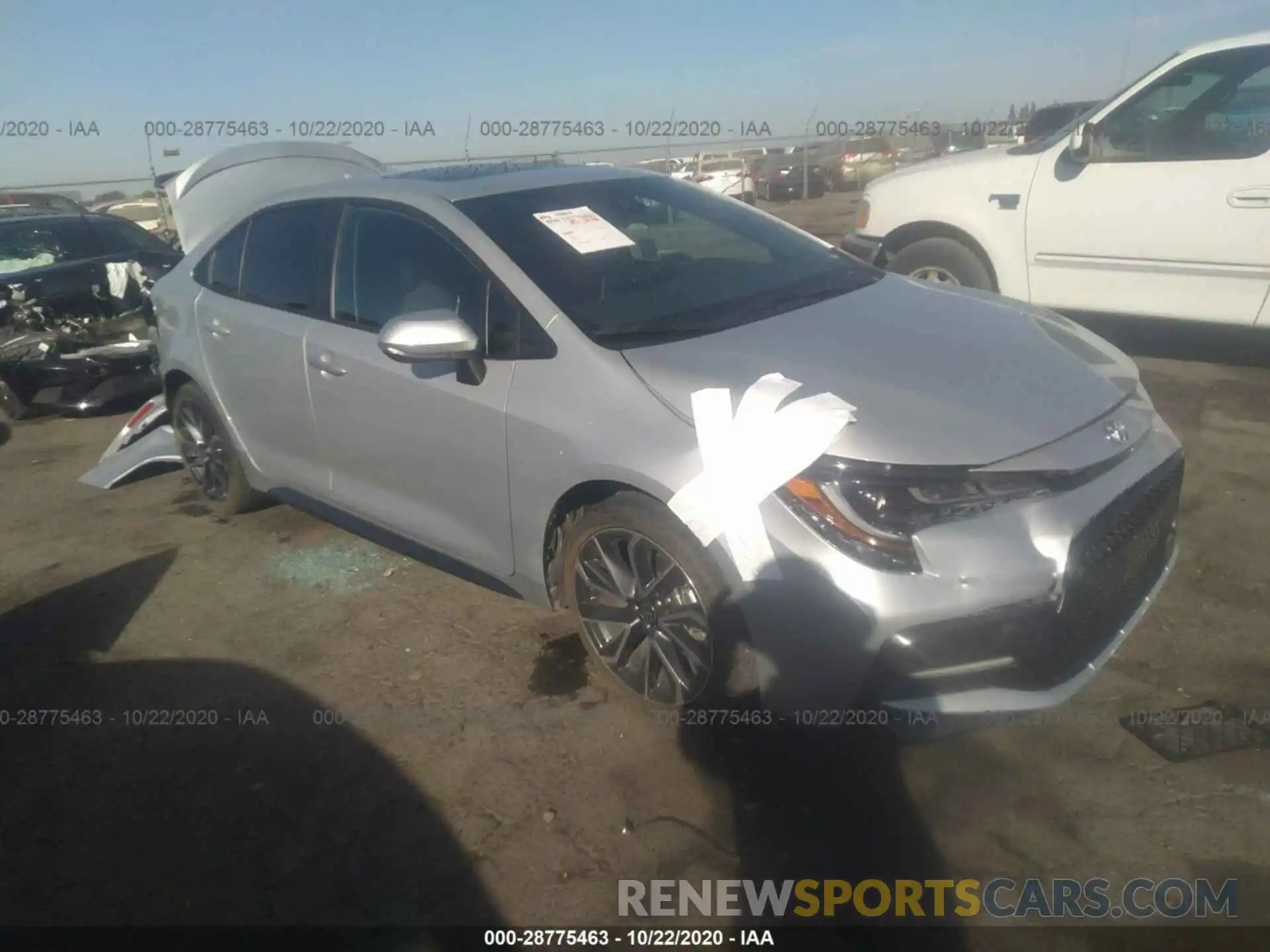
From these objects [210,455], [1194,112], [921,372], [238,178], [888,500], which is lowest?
[210,455]

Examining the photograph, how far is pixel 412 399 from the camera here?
3.32 meters

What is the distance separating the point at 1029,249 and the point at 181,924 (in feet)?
18.9

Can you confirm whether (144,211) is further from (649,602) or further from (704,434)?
(704,434)

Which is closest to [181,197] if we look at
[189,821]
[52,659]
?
[52,659]

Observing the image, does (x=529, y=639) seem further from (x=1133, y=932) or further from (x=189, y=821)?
(x=1133, y=932)

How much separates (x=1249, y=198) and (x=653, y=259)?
12.8 ft

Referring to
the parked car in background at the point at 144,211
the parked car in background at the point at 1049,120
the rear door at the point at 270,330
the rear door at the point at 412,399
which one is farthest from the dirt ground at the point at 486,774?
the parked car in background at the point at 144,211

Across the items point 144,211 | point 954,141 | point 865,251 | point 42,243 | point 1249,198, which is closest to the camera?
point 865,251

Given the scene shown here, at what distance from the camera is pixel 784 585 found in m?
2.40

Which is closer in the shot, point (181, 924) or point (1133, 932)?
point (1133, 932)

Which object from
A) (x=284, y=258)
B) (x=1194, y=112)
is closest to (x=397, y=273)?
(x=284, y=258)

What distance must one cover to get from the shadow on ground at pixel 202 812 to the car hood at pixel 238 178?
10.9 feet

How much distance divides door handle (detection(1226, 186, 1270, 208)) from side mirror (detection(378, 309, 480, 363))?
4664 millimetres

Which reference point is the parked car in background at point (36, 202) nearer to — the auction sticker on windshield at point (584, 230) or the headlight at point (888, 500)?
the auction sticker on windshield at point (584, 230)
